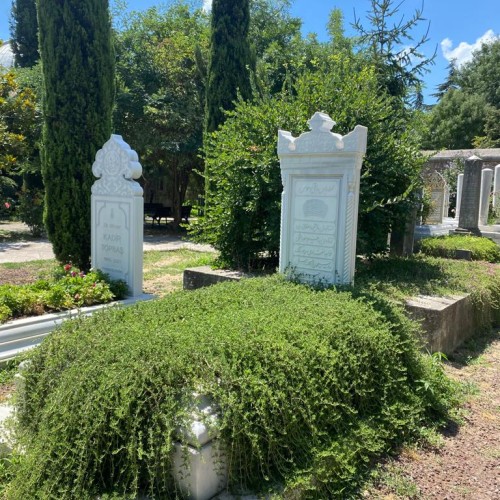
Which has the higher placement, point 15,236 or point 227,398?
point 227,398

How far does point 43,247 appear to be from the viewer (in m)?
12.8

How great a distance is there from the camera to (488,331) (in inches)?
237

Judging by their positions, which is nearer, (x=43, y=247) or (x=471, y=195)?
(x=471, y=195)

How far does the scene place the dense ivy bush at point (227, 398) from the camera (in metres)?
2.18

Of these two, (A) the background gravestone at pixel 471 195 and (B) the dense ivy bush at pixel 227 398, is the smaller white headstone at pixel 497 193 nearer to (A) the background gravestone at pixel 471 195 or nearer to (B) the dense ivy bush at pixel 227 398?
(A) the background gravestone at pixel 471 195

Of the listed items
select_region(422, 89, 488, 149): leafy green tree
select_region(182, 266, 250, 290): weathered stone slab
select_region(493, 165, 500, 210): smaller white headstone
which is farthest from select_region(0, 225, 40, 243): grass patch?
select_region(422, 89, 488, 149): leafy green tree

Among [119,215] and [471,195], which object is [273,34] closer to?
[471,195]

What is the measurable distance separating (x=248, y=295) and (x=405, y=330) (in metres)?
1.33

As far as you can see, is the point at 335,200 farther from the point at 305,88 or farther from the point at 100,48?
the point at 100,48

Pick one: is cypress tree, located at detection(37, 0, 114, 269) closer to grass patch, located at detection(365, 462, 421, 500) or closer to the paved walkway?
the paved walkway

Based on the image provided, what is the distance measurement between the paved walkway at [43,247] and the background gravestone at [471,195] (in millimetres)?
6625

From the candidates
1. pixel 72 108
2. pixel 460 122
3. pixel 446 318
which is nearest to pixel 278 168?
pixel 446 318

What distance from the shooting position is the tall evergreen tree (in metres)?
23.7

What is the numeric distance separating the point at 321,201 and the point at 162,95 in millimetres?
11978
